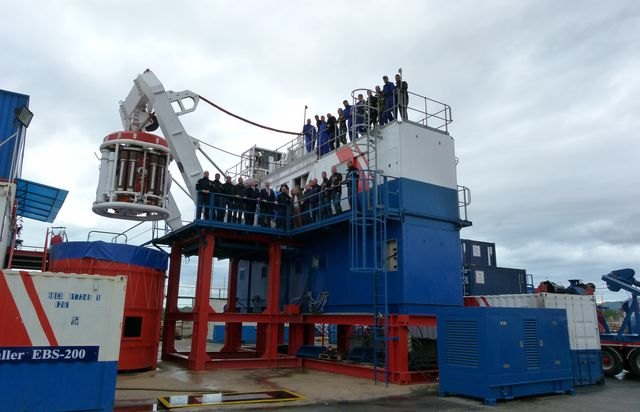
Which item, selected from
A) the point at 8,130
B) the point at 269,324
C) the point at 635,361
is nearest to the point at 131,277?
the point at 269,324

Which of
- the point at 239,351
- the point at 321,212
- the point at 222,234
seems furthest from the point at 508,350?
the point at 239,351

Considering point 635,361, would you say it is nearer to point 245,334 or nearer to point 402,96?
point 402,96

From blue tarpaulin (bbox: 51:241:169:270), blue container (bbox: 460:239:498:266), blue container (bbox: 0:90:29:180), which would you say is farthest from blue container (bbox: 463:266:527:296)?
blue container (bbox: 0:90:29:180)

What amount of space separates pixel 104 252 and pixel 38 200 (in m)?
5.15

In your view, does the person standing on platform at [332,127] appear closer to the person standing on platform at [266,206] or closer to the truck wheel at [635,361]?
the person standing on platform at [266,206]

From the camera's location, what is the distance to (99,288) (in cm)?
822

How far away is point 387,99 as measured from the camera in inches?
648

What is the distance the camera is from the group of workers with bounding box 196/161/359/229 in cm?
1574

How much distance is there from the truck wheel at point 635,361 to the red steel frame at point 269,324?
6997 millimetres

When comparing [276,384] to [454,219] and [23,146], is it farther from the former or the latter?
[23,146]

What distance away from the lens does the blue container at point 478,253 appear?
20.5 metres

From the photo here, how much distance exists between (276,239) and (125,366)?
6422 millimetres

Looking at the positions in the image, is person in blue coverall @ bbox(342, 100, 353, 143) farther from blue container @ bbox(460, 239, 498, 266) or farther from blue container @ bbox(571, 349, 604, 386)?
blue container @ bbox(571, 349, 604, 386)

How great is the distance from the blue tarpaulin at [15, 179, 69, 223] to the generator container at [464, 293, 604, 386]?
53.4ft
